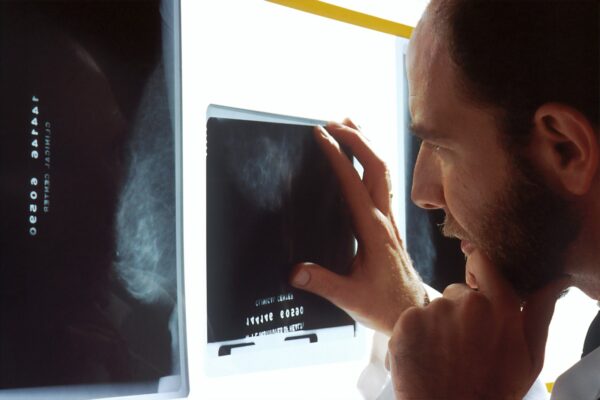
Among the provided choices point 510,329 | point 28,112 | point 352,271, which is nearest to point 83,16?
point 28,112

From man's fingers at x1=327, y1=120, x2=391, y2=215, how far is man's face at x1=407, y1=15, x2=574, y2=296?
11 cm

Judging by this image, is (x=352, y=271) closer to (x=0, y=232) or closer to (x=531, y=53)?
(x=531, y=53)

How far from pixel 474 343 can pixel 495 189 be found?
0.24 m

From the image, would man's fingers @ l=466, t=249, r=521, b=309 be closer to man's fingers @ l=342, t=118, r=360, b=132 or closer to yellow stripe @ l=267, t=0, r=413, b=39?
man's fingers @ l=342, t=118, r=360, b=132

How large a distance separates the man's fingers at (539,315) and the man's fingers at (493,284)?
32 mm

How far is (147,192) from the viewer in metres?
0.74

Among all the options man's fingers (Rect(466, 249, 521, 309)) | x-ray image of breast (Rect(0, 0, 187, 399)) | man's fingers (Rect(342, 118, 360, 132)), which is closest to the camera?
x-ray image of breast (Rect(0, 0, 187, 399))

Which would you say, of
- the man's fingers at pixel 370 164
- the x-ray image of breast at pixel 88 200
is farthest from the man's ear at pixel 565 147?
the x-ray image of breast at pixel 88 200

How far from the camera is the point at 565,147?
0.84 metres

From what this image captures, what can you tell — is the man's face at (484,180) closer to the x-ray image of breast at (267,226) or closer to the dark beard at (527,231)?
the dark beard at (527,231)

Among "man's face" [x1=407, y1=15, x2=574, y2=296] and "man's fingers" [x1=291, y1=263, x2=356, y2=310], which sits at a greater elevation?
"man's face" [x1=407, y1=15, x2=574, y2=296]

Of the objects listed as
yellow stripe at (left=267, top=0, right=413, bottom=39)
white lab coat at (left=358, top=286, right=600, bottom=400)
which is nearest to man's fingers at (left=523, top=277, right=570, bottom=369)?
white lab coat at (left=358, top=286, right=600, bottom=400)

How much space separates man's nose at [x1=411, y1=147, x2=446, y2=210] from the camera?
1037 millimetres

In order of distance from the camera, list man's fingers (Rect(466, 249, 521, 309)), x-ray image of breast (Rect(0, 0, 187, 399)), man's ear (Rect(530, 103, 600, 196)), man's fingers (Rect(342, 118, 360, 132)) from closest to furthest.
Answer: x-ray image of breast (Rect(0, 0, 187, 399))
man's ear (Rect(530, 103, 600, 196))
man's fingers (Rect(466, 249, 521, 309))
man's fingers (Rect(342, 118, 360, 132))
